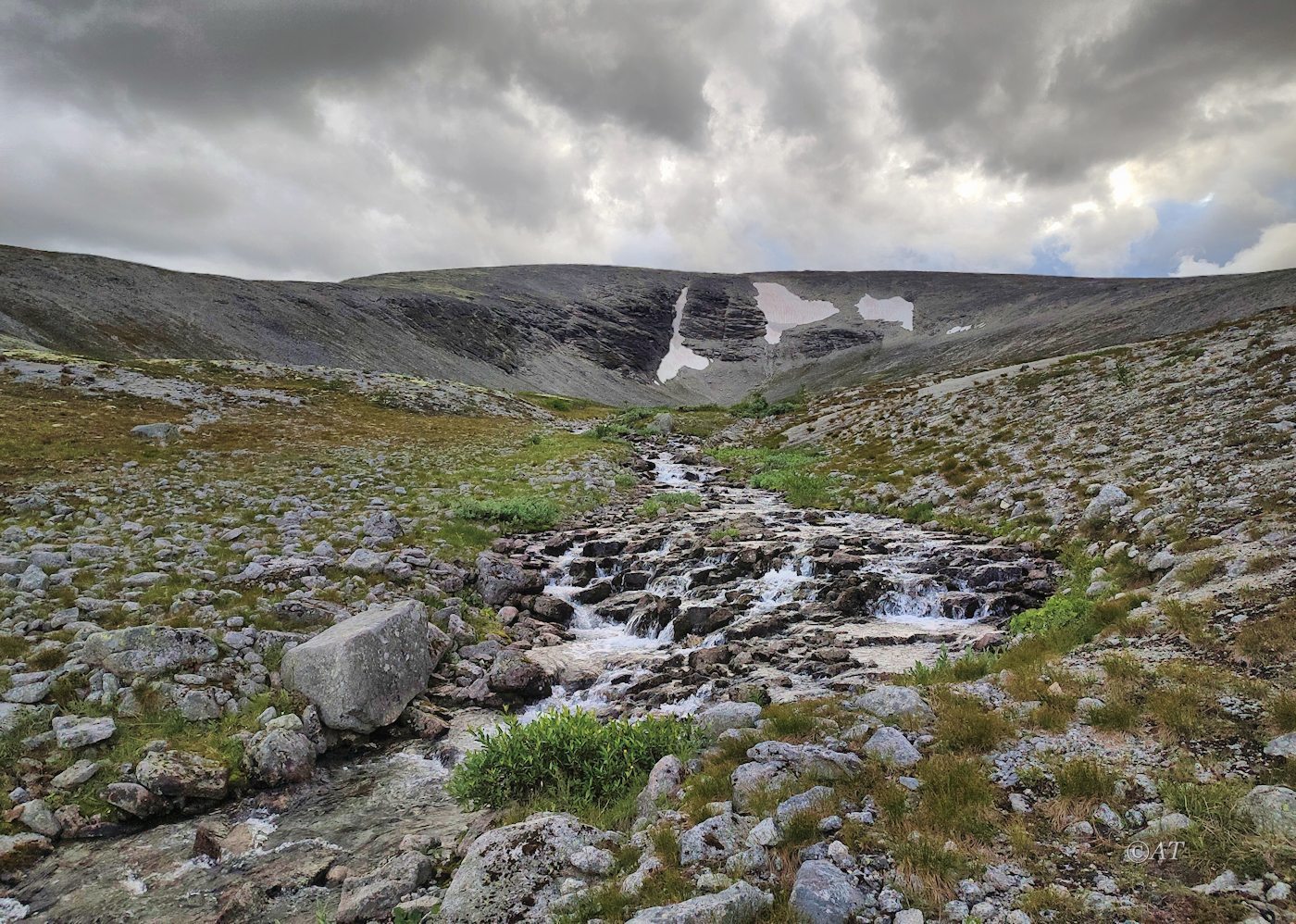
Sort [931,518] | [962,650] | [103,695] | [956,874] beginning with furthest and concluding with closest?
1. [931,518]
2. [962,650]
3. [103,695]
4. [956,874]

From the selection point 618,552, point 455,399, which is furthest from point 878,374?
point 618,552

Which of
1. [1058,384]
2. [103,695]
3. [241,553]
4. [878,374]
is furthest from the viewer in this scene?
[878,374]

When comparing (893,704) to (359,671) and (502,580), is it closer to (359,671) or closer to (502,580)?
(359,671)

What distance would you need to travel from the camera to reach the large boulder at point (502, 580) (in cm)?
1573

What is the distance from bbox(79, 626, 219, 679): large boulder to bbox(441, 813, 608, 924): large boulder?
722 cm

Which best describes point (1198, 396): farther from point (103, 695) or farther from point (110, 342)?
point (110, 342)

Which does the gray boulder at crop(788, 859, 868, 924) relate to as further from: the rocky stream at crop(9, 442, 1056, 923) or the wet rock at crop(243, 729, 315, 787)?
the wet rock at crop(243, 729, 315, 787)

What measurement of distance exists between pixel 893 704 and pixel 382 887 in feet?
19.8

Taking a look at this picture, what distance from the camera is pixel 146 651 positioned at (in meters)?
9.78

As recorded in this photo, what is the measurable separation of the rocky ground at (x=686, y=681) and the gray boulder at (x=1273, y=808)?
0.03 meters

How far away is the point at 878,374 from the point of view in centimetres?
12506

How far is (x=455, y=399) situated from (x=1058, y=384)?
5402cm

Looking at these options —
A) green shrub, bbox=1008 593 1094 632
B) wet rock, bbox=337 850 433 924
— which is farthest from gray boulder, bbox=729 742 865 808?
green shrub, bbox=1008 593 1094 632

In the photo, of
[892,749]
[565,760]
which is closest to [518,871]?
[565,760]
